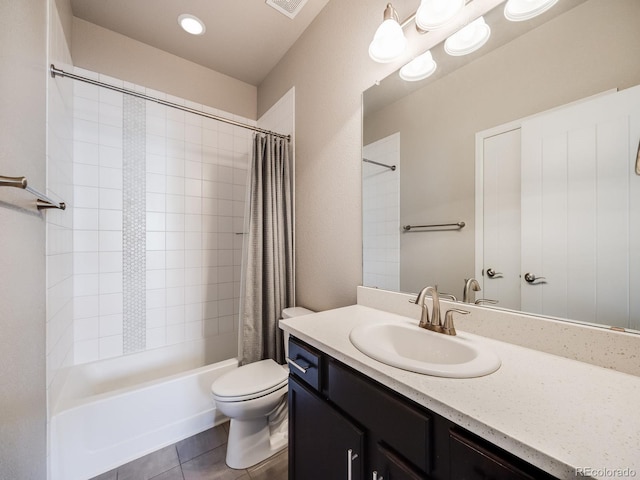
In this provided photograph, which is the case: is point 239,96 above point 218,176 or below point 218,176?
above

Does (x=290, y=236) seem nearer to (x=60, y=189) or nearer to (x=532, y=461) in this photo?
→ (x=60, y=189)

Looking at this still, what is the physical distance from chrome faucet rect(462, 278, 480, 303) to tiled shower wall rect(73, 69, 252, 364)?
195 centimetres

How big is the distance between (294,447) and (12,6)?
1883 mm

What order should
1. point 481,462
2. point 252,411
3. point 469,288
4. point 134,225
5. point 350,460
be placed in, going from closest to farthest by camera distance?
point 481,462 < point 350,460 < point 469,288 < point 252,411 < point 134,225

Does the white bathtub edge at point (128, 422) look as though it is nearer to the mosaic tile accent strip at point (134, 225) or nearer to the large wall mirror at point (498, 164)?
the mosaic tile accent strip at point (134, 225)

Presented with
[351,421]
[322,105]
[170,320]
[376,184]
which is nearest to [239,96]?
[322,105]

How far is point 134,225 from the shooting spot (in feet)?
6.33

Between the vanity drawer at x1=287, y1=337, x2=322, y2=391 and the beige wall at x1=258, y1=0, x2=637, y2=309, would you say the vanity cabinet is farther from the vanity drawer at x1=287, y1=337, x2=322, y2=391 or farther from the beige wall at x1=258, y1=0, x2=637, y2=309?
the beige wall at x1=258, y1=0, x2=637, y2=309

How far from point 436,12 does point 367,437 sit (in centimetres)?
Answer: 150

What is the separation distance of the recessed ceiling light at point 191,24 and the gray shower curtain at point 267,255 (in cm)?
87

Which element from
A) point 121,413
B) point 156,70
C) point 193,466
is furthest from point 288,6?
point 193,466

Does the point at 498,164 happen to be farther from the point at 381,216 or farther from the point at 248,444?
the point at 248,444

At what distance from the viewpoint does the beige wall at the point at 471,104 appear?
702 mm

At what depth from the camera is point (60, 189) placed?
1.44 m
